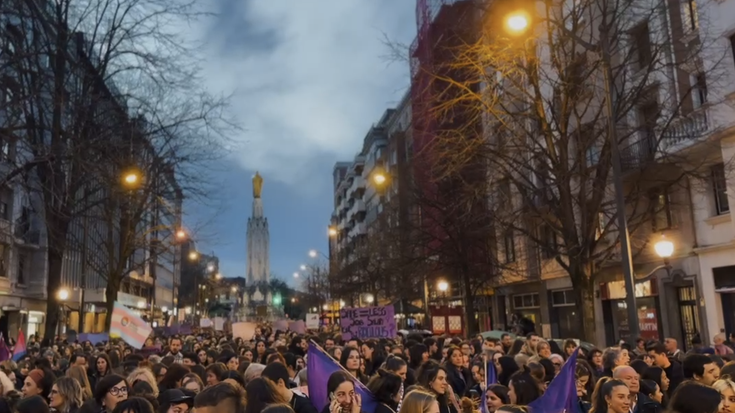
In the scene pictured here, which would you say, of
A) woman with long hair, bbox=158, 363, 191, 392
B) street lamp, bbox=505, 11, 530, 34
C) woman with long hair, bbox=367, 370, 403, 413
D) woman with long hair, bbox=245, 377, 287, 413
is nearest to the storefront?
street lamp, bbox=505, 11, 530, 34

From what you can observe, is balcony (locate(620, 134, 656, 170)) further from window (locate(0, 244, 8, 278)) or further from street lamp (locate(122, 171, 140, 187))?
window (locate(0, 244, 8, 278))

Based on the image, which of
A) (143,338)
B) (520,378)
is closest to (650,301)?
(143,338)

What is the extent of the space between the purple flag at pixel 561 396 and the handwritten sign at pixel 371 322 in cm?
1340

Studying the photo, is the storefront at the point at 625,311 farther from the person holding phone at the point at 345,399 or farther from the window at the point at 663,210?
the person holding phone at the point at 345,399

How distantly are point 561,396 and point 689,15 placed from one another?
65.8 feet

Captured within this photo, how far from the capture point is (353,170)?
100250mm

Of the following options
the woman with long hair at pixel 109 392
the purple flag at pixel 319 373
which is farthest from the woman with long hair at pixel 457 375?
the woman with long hair at pixel 109 392

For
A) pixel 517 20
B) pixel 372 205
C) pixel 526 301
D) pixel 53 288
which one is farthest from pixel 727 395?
pixel 372 205

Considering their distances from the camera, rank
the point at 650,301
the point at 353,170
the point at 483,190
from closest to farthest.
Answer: the point at 483,190 < the point at 650,301 < the point at 353,170

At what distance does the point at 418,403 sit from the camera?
5004mm

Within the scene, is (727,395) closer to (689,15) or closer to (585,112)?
(585,112)

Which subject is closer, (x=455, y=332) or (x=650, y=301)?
(x=650, y=301)

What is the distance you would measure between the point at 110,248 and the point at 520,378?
87.9ft

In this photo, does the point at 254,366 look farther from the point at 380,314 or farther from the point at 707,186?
the point at 707,186
